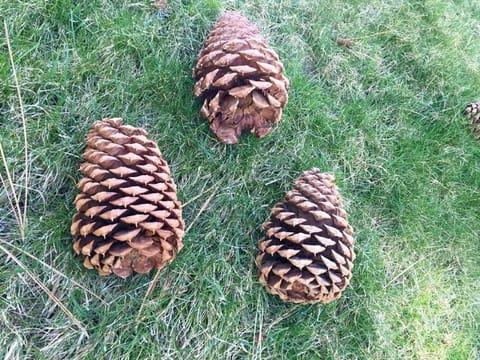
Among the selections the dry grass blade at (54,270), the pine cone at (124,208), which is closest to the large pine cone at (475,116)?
the pine cone at (124,208)

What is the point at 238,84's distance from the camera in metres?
1.33

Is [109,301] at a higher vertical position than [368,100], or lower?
lower

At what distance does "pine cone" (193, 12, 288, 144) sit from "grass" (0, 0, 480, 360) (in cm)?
8

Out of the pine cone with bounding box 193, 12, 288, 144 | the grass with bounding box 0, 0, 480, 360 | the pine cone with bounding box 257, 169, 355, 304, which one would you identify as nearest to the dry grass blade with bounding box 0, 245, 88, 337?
the grass with bounding box 0, 0, 480, 360

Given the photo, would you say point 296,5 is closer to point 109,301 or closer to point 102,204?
point 102,204

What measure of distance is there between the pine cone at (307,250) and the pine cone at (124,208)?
278 mm

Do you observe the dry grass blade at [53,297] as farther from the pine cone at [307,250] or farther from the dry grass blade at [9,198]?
the pine cone at [307,250]

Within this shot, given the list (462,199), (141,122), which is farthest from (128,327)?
(462,199)

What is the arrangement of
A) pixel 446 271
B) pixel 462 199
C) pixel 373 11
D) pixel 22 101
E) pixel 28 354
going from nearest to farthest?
1. pixel 28 354
2. pixel 22 101
3. pixel 446 271
4. pixel 462 199
5. pixel 373 11

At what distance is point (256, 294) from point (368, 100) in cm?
92

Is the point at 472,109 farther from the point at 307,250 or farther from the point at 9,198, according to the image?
the point at 9,198

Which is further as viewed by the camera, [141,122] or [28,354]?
[141,122]

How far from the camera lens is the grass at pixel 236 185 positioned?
119cm

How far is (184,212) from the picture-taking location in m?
1.36
